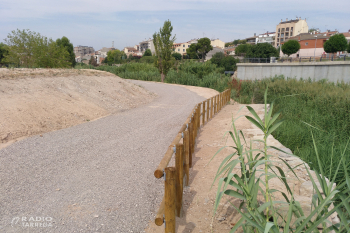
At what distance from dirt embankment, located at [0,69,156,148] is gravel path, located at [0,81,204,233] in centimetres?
105

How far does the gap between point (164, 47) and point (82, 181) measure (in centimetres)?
2861

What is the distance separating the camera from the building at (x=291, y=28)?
108 meters

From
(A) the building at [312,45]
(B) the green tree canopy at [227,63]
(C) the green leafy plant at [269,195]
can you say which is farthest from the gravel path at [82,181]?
(A) the building at [312,45]

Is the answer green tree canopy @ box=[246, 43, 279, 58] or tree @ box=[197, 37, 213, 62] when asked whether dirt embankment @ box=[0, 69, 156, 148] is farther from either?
tree @ box=[197, 37, 213, 62]

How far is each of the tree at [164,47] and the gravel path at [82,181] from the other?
81.6ft

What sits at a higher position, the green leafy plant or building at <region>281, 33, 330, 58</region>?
building at <region>281, 33, 330, 58</region>

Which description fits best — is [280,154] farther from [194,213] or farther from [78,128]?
[78,128]

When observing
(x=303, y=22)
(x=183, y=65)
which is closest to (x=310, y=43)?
(x=303, y=22)

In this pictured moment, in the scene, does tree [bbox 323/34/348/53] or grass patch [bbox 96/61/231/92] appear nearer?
grass patch [bbox 96/61/231/92]

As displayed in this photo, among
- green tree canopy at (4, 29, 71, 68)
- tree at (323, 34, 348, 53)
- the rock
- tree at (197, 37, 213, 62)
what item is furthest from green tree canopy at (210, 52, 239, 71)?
the rock

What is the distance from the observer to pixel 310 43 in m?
71.8

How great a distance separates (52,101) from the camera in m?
11.1

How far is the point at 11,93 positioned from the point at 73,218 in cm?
895

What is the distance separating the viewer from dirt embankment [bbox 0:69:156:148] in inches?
338
